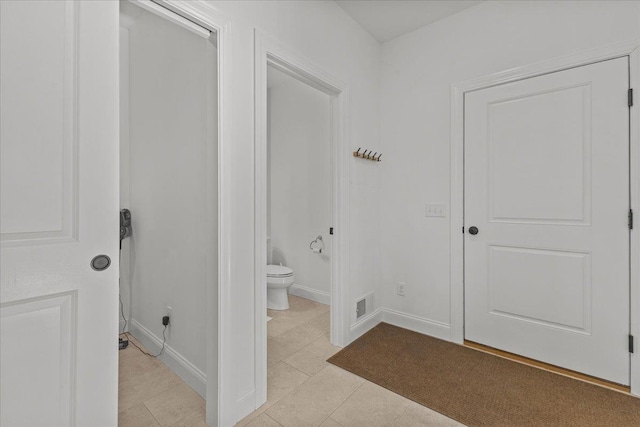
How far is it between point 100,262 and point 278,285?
2111mm

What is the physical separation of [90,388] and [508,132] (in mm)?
2811

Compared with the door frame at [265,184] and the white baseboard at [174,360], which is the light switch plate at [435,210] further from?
the white baseboard at [174,360]

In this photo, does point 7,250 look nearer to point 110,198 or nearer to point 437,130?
point 110,198

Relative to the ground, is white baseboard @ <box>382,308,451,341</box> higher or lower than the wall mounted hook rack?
lower

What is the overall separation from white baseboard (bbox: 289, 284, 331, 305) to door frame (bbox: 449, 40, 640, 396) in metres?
1.42

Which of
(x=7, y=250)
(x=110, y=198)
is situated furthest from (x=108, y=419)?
(x=110, y=198)

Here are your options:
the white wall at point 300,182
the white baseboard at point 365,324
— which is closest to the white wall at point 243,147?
the white baseboard at point 365,324

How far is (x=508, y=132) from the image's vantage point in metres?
2.21

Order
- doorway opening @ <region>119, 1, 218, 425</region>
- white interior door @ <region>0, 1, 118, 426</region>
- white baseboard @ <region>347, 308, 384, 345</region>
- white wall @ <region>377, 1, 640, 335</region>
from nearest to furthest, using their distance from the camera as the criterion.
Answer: white interior door @ <region>0, 1, 118, 426</region> → doorway opening @ <region>119, 1, 218, 425</region> → white wall @ <region>377, 1, 640, 335</region> → white baseboard @ <region>347, 308, 384, 345</region>

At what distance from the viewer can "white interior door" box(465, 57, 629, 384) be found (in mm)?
1868

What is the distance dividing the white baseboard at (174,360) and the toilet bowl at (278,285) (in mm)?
1159

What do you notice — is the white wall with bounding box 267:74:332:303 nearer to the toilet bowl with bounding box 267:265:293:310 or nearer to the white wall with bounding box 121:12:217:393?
the toilet bowl with bounding box 267:265:293:310

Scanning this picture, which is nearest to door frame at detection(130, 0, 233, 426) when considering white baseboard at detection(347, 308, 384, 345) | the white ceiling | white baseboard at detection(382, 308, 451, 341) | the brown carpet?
the brown carpet

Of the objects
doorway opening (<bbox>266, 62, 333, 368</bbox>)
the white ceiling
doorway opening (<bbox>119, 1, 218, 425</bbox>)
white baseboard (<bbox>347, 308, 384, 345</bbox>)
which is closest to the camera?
doorway opening (<bbox>119, 1, 218, 425</bbox>)
